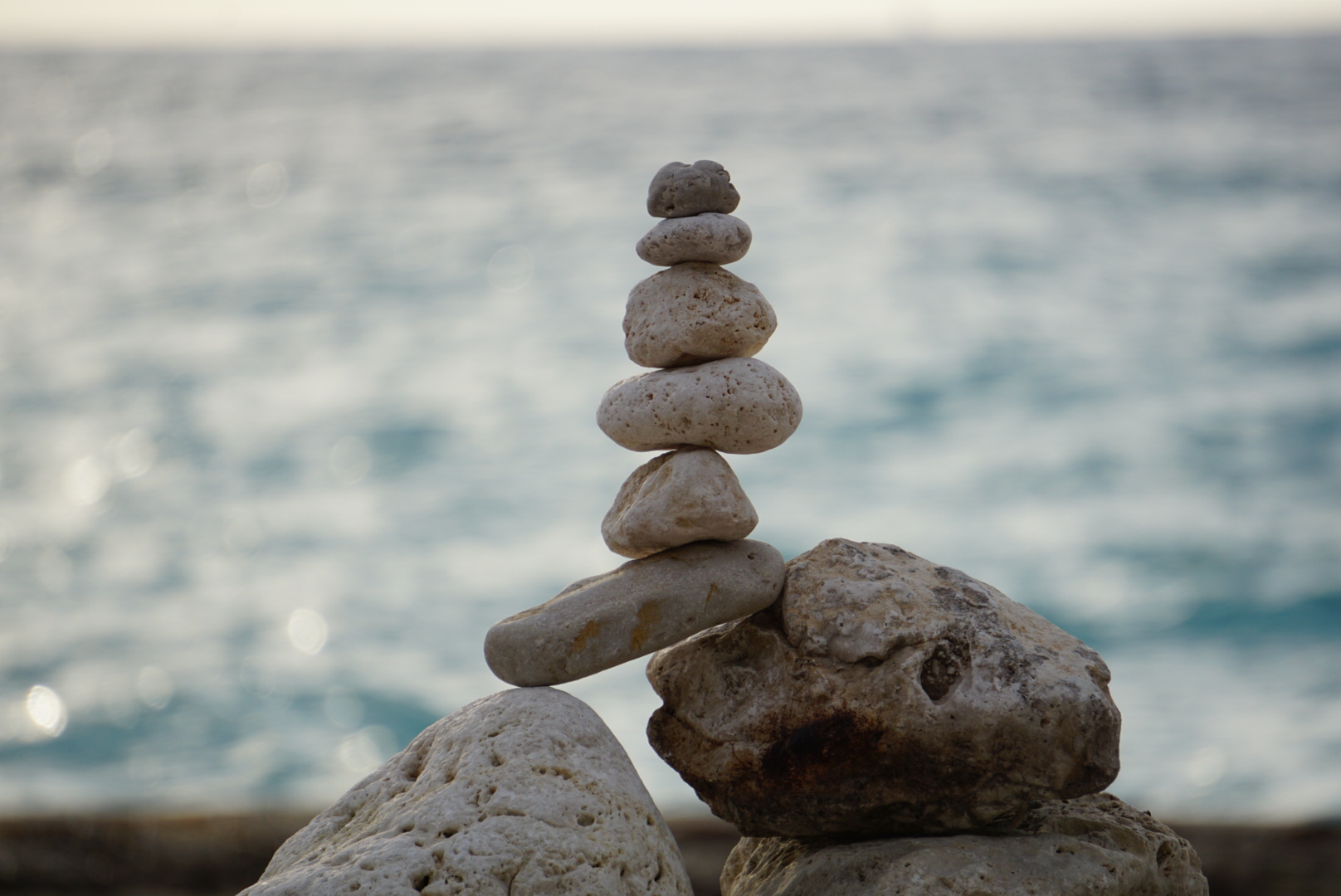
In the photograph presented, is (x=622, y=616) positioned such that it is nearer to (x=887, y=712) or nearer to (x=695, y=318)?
(x=887, y=712)

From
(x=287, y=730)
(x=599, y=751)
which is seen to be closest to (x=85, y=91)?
(x=287, y=730)

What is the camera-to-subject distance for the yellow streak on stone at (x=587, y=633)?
10.7 ft

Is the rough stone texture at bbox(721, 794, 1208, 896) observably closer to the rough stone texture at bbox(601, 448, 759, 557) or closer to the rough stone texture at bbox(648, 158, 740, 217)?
the rough stone texture at bbox(601, 448, 759, 557)

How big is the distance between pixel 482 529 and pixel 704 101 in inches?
790

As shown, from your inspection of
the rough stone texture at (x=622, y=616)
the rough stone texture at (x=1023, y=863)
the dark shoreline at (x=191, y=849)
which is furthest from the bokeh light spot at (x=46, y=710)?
the rough stone texture at (x=1023, y=863)

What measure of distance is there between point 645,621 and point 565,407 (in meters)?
12.6

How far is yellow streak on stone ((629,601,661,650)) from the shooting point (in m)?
3.27

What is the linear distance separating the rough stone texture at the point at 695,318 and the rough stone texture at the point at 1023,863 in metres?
1.52

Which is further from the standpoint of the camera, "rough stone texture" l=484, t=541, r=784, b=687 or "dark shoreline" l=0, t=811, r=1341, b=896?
"dark shoreline" l=0, t=811, r=1341, b=896

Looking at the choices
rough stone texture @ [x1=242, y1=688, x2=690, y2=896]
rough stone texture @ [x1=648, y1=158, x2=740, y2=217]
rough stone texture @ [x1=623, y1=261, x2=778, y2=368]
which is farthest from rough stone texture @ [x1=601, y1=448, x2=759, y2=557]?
rough stone texture @ [x1=648, y1=158, x2=740, y2=217]

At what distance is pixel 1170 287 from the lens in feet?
59.9

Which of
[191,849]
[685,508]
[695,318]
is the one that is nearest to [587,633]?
[685,508]

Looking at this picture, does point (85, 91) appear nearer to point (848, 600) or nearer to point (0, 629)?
point (0, 629)

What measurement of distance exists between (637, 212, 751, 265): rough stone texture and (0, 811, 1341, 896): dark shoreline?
4.29 metres
